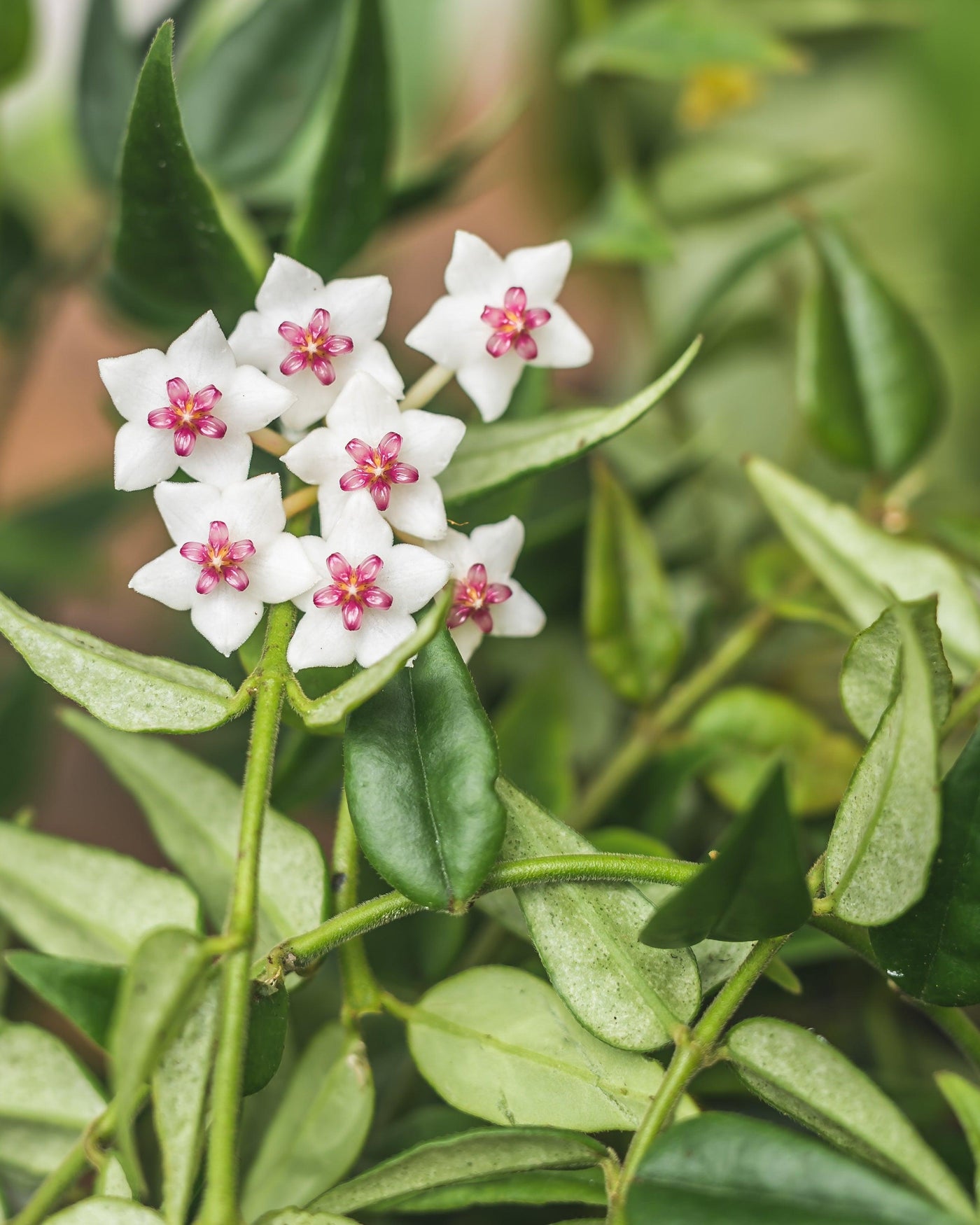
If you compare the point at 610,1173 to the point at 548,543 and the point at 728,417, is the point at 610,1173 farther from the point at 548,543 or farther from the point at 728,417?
the point at 728,417

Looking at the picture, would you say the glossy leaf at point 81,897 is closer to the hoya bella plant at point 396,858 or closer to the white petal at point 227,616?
the hoya bella plant at point 396,858

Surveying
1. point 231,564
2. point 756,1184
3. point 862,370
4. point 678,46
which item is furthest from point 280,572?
point 678,46

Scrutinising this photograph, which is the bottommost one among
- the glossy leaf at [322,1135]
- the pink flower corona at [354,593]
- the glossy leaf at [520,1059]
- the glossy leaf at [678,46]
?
the glossy leaf at [322,1135]

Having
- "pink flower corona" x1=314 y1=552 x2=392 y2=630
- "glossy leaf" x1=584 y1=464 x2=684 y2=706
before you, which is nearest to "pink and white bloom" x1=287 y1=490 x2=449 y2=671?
"pink flower corona" x1=314 y1=552 x2=392 y2=630

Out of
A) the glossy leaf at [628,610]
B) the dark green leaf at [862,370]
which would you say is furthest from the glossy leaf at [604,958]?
the dark green leaf at [862,370]

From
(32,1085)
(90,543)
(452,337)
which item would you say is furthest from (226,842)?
(90,543)

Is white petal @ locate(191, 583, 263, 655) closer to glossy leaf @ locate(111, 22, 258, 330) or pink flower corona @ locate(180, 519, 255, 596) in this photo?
pink flower corona @ locate(180, 519, 255, 596)
